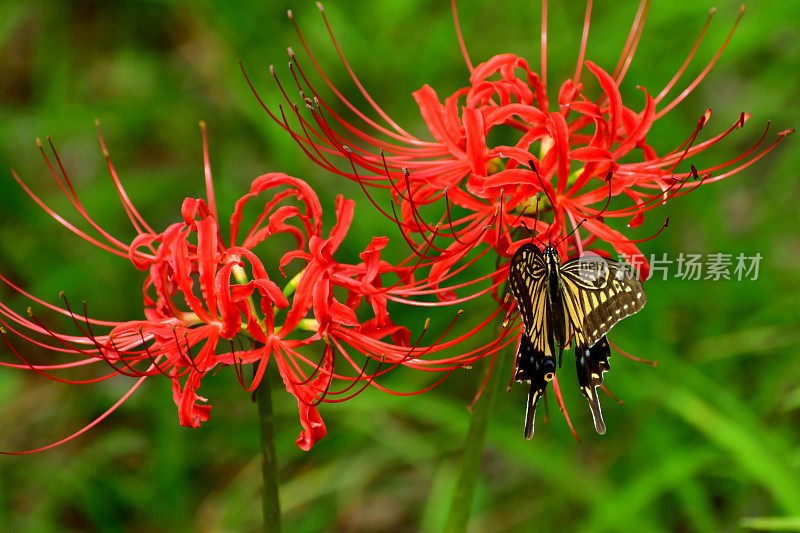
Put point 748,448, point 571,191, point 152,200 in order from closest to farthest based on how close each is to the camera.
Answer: point 571,191 → point 748,448 → point 152,200

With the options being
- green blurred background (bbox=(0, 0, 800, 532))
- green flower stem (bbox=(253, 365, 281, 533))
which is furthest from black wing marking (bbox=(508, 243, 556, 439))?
green blurred background (bbox=(0, 0, 800, 532))

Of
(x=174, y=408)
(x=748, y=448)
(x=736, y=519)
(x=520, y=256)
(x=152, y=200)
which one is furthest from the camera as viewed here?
(x=152, y=200)

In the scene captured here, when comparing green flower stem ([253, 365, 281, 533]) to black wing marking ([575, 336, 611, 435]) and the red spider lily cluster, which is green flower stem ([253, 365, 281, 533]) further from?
black wing marking ([575, 336, 611, 435])

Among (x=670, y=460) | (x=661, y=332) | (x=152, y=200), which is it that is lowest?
(x=670, y=460)

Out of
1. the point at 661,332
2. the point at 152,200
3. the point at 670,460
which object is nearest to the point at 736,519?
the point at 670,460

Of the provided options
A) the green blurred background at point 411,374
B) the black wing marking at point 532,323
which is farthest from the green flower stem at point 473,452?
the green blurred background at point 411,374

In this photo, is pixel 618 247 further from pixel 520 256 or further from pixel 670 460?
pixel 670 460

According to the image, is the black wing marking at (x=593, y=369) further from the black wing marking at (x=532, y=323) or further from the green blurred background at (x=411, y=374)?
the green blurred background at (x=411, y=374)
